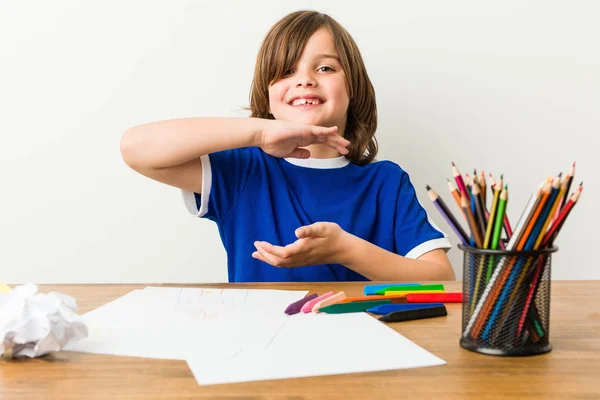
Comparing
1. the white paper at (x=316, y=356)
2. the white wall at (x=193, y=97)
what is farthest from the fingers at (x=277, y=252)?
the white wall at (x=193, y=97)

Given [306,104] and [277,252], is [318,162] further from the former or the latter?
[277,252]

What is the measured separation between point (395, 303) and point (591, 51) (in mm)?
983

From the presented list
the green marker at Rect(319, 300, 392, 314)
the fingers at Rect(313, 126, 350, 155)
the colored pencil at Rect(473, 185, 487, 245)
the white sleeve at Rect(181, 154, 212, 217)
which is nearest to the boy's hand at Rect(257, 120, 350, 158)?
the fingers at Rect(313, 126, 350, 155)

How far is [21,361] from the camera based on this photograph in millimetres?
497

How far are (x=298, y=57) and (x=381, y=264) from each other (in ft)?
1.41

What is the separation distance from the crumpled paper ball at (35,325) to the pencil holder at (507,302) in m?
0.31

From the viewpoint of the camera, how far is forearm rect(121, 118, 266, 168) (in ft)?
3.20

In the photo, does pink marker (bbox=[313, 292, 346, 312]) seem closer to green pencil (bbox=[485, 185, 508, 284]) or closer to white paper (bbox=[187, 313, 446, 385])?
white paper (bbox=[187, 313, 446, 385])

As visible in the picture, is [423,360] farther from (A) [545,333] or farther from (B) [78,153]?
(B) [78,153]

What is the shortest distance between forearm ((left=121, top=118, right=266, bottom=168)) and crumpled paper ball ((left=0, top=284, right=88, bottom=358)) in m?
0.49

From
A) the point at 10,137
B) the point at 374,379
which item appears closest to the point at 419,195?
the point at 10,137

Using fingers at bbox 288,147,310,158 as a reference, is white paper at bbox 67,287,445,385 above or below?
below

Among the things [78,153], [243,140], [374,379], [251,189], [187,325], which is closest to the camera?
[374,379]

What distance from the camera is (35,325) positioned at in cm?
50
